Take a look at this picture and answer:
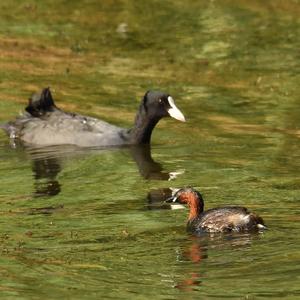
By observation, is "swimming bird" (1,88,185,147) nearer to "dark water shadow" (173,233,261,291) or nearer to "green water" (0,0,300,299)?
"green water" (0,0,300,299)

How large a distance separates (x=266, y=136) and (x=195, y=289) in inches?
352

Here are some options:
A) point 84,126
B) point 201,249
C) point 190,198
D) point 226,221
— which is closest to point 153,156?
point 84,126

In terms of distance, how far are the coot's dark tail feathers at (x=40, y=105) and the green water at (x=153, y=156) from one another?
681 mm

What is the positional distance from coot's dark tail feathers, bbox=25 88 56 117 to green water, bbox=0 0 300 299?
68cm

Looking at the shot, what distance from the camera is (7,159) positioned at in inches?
753

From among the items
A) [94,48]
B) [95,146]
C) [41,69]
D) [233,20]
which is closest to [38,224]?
[95,146]

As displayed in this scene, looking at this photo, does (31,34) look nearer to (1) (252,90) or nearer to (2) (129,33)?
(2) (129,33)

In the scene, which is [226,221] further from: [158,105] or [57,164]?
[158,105]

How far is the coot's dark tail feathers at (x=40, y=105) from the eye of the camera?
20.5 m

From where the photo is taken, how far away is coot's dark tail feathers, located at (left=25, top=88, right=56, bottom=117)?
2050 cm

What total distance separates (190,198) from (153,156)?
4.97 metres

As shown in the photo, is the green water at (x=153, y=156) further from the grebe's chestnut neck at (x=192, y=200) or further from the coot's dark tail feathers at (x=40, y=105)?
the coot's dark tail feathers at (x=40, y=105)

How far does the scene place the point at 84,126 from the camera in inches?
790

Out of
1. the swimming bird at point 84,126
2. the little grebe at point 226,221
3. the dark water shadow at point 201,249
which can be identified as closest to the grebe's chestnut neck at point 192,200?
the little grebe at point 226,221
